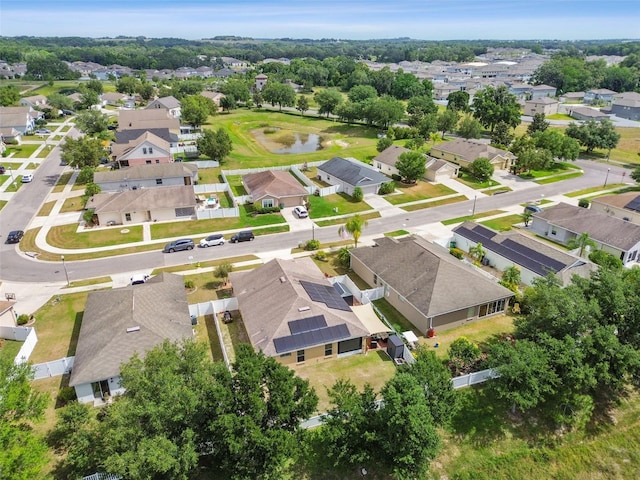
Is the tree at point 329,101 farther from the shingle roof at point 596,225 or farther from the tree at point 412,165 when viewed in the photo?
the shingle roof at point 596,225

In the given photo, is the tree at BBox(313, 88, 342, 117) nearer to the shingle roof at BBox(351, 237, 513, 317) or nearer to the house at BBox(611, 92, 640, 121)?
the house at BBox(611, 92, 640, 121)

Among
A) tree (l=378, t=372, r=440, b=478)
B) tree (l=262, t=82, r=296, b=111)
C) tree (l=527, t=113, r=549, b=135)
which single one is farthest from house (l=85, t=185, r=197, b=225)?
tree (l=262, t=82, r=296, b=111)

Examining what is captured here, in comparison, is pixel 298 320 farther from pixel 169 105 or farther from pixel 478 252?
pixel 169 105

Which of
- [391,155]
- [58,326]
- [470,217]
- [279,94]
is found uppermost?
[279,94]

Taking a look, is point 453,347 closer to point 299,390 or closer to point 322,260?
point 299,390

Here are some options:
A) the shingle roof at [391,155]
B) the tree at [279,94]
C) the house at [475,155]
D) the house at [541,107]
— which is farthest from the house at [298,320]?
the house at [541,107]

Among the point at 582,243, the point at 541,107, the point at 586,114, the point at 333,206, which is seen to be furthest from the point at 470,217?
the point at 541,107
